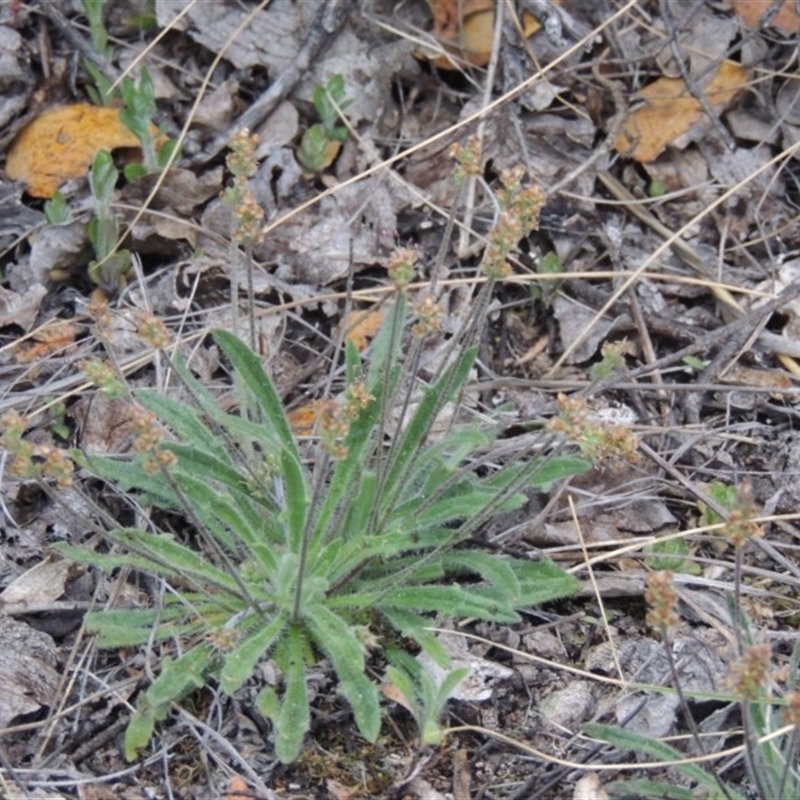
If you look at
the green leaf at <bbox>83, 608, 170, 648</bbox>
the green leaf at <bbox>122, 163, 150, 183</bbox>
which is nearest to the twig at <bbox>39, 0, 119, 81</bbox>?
the green leaf at <bbox>122, 163, 150, 183</bbox>

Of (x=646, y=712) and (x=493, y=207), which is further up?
(x=493, y=207)

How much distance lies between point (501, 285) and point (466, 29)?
36.2 inches

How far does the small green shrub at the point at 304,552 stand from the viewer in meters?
2.40

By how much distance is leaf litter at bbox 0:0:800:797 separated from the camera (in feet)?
8.51

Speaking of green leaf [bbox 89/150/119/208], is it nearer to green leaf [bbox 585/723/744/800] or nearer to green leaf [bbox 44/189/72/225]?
green leaf [bbox 44/189/72/225]

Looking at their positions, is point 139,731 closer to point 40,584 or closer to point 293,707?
point 293,707

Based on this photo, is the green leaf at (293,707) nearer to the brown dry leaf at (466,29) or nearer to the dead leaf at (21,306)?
the dead leaf at (21,306)

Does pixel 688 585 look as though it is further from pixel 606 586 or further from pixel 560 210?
pixel 560 210

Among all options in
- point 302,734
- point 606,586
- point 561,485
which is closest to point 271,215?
point 561,485

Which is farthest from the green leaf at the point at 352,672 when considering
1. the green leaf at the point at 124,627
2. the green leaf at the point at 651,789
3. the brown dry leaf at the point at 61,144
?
the brown dry leaf at the point at 61,144

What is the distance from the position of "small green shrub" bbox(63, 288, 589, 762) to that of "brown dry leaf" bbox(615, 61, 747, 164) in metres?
1.51

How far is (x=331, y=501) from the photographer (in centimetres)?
263

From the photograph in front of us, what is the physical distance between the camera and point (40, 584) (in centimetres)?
273

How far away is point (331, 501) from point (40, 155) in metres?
1.64
